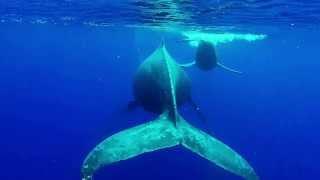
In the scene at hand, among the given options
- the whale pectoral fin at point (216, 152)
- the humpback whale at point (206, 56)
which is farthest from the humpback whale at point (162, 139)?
the humpback whale at point (206, 56)

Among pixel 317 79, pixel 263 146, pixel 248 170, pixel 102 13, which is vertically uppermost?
pixel 102 13

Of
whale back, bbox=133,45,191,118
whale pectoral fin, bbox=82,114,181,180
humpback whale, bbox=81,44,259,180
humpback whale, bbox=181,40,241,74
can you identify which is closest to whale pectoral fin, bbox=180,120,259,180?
humpback whale, bbox=81,44,259,180

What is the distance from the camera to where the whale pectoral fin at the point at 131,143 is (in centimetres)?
1074

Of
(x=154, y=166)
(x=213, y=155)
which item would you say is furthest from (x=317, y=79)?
(x=213, y=155)

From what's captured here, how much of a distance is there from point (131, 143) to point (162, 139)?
0.99 m

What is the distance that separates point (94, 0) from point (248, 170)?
13.9 metres

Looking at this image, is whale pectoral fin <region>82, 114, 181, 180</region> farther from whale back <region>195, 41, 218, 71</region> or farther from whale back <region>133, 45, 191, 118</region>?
whale back <region>195, 41, 218, 71</region>

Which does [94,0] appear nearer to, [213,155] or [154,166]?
[154,166]

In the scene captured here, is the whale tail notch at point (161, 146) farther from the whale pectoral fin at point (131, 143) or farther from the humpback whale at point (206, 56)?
the humpback whale at point (206, 56)

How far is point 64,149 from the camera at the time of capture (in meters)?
28.3

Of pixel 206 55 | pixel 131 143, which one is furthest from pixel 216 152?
pixel 206 55

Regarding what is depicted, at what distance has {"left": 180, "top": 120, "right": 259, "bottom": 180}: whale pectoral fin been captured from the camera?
11.4m

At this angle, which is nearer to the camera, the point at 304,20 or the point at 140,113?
the point at 304,20

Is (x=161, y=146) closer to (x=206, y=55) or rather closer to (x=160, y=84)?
(x=160, y=84)
